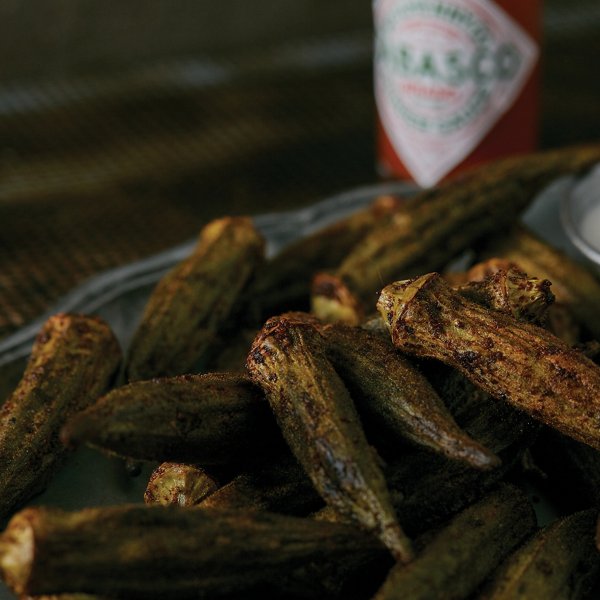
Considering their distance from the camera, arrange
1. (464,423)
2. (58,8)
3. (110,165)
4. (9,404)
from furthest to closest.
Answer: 1. (58,8)
2. (110,165)
3. (9,404)
4. (464,423)

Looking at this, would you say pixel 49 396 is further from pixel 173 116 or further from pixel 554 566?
pixel 173 116

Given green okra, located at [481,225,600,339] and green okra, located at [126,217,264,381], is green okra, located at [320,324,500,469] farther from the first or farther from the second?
green okra, located at [481,225,600,339]

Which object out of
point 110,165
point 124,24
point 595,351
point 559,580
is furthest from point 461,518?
point 124,24

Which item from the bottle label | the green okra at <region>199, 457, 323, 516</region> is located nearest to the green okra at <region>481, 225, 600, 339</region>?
the bottle label

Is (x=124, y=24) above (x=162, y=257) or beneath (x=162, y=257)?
above

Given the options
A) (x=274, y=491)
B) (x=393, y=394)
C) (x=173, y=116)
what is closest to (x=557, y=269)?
(x=393, y=394)

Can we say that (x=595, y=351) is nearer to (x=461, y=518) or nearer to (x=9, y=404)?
(x=461, y=518)
